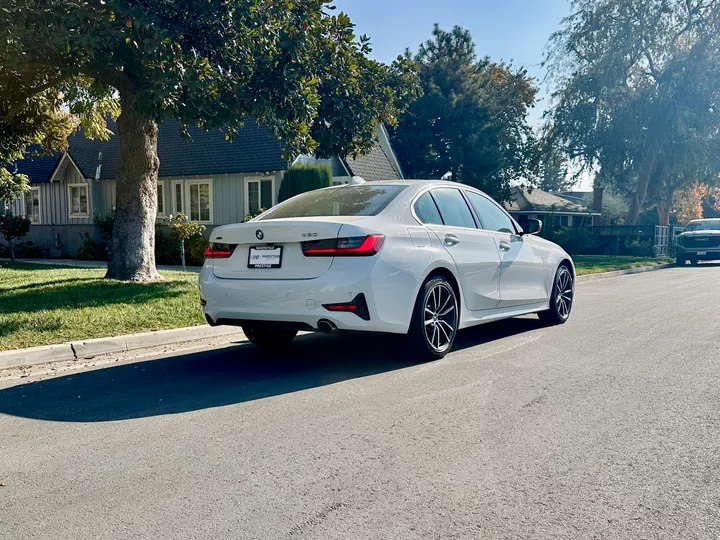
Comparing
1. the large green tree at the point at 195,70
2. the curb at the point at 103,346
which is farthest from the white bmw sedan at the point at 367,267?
the large green tree at the point at 195,70

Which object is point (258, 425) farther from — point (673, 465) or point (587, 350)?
point (587, 350)

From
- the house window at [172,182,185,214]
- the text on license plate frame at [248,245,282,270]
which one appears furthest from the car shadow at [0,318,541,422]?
the house window at [172,182,185,214]

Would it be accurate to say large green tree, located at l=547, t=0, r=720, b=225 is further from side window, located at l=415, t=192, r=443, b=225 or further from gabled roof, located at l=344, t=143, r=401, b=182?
side window, located at l=415, t=192, r=443, b=225

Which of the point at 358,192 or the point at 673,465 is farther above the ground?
the point at 358,192

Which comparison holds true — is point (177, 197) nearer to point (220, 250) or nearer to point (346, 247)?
point (220, 250)

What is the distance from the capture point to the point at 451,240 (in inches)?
273

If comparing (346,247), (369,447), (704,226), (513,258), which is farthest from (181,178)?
(369,447)

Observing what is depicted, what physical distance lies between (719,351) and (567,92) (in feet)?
100

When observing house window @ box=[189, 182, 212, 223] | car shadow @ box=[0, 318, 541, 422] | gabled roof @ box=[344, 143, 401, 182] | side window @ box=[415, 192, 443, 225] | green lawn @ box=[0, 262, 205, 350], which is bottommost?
car shadow @ box=[0, 318, 541, 422]

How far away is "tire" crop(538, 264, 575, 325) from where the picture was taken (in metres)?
9.09

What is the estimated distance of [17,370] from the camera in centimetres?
655

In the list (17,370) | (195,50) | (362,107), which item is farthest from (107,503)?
(362,107)

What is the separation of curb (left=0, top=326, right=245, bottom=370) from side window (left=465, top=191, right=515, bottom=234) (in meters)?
3.27

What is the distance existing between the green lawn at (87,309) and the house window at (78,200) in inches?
569
